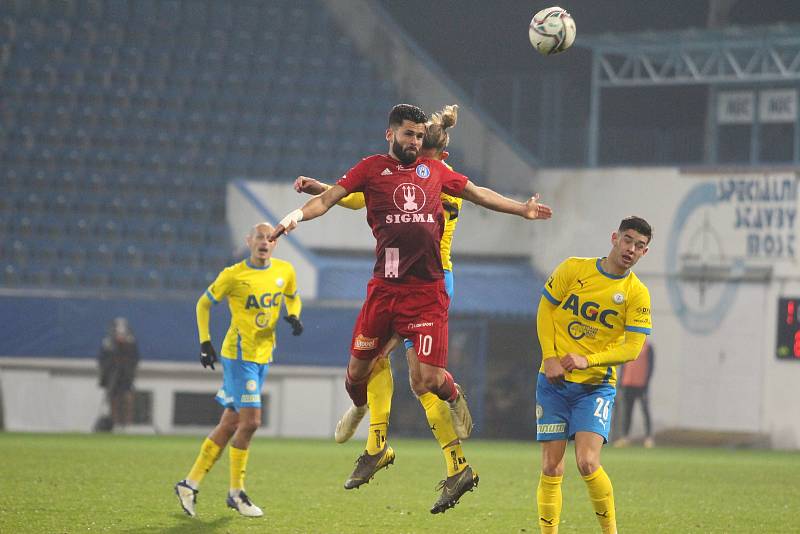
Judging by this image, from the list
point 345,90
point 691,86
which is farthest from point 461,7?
point 691,86

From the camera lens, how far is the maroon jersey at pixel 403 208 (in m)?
8.88

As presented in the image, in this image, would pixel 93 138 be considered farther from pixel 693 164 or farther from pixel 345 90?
pixel 693 164

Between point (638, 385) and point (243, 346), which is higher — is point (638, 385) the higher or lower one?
the lower one

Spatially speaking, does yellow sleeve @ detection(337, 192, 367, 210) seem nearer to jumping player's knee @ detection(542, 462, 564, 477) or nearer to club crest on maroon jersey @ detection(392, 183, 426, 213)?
club crest on maroon jersey @ detection(392, 183, 426, 213)

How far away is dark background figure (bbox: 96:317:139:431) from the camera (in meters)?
22.5

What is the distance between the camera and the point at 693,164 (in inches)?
1027

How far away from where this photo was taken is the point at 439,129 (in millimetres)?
9562

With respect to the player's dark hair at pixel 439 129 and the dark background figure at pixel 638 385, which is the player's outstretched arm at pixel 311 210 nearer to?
the player's dark hair at pixel 439 129

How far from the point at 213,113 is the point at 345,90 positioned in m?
2.91

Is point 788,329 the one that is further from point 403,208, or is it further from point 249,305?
point 403,208

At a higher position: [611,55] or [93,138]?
[611,55]

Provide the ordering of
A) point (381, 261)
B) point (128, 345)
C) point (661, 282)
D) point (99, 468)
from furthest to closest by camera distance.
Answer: point (661, 282) < point (128, 345) < point (99, 468) < point (381, 261)

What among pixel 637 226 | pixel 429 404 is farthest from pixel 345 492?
pixel 637 226

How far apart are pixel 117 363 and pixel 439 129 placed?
14000mm
